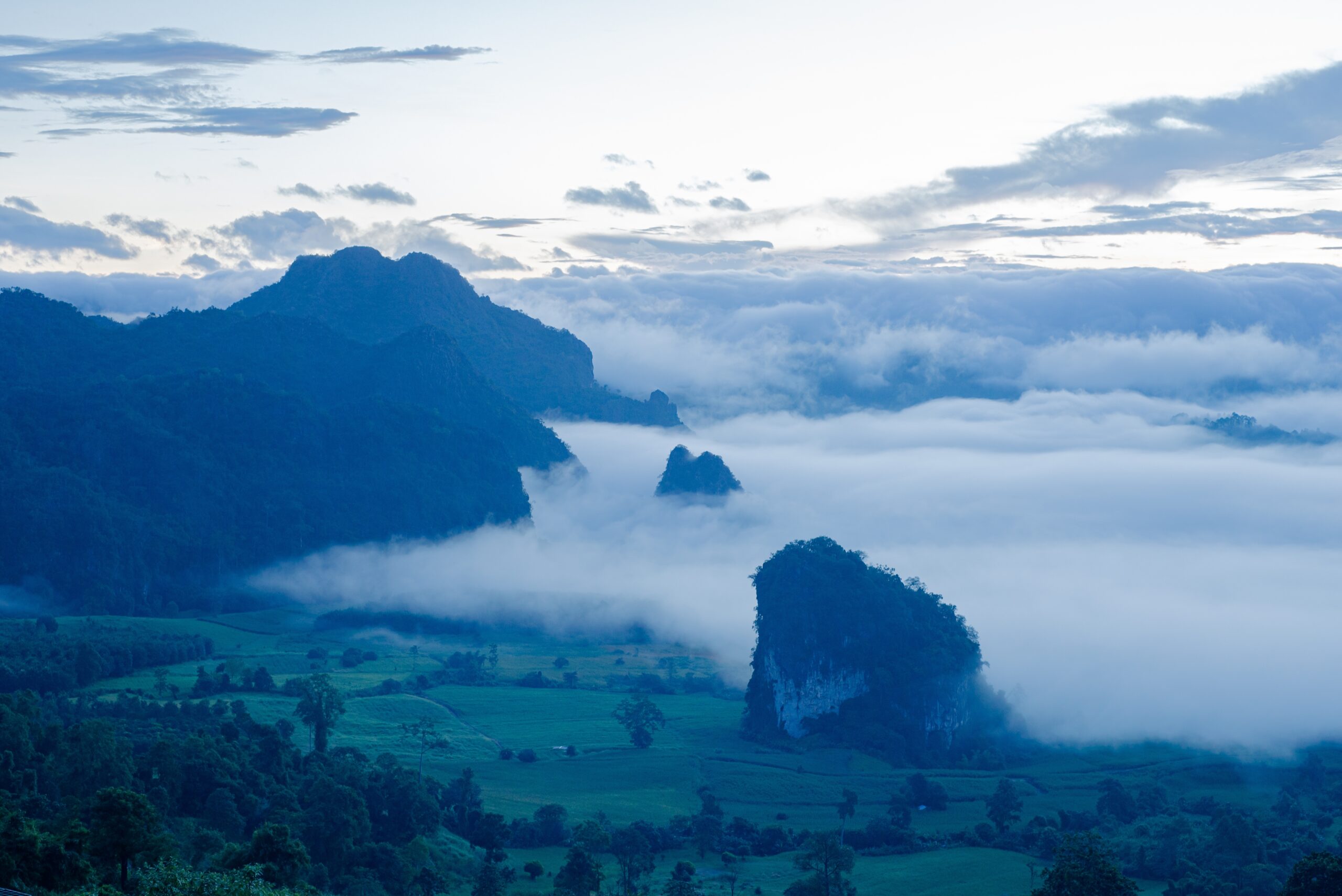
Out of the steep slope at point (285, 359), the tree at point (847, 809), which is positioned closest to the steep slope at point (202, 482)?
the steep slope at point (285, 359)

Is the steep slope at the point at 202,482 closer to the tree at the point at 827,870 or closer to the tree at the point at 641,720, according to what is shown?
the tree at the point at 641,720

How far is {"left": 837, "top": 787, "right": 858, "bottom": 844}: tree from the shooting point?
62.6 m

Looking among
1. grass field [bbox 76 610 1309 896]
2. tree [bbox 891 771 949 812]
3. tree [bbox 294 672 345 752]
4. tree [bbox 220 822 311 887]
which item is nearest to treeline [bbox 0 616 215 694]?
grass field [bbox 76 610 1309 896]

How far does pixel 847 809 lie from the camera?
6397cm

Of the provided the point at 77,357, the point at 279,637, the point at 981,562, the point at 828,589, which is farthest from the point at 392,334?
the point at 828,589

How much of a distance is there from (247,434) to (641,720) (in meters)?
70.9

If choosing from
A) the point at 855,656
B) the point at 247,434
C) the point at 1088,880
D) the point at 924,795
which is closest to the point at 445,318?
the point at 247,434

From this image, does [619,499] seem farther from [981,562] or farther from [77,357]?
[77,357]

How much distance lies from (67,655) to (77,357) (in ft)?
269

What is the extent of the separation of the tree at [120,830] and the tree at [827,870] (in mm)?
24733

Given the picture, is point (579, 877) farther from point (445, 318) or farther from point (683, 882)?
point (445, 318)

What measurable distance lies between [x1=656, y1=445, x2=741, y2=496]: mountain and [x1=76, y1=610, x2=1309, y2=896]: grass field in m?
46.0

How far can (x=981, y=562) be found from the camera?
119m

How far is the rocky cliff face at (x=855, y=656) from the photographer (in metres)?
79.6
